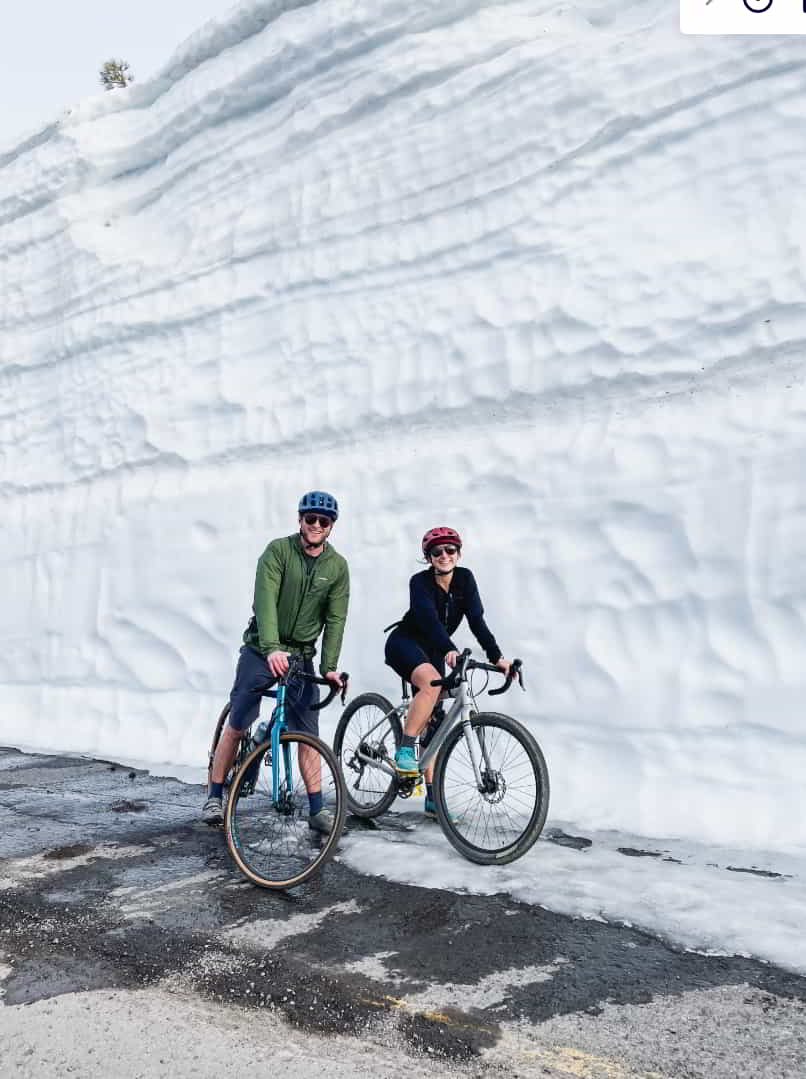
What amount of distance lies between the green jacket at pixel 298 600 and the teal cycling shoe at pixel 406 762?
58 cm

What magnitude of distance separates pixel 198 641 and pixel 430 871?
4.97 meters

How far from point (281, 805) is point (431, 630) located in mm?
1229

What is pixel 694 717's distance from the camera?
5512mm

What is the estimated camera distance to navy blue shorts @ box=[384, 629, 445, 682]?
505 cm

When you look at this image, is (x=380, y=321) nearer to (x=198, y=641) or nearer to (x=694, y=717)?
(x=198, y=641)

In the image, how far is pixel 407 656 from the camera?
509 centimetres

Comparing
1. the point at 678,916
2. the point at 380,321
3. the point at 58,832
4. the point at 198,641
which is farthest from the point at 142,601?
the point at 678,916

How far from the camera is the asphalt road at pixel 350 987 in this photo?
8.14 feet

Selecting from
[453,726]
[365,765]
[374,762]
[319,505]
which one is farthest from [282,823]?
[319,505]

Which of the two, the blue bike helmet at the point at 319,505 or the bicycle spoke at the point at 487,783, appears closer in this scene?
the bicycle spoke at the point at 487,783

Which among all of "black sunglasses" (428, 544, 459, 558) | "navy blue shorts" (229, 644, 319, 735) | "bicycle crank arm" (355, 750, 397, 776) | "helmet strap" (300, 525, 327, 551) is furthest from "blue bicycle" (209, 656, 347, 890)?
"black sunglasses" (428, 544, 459, 558)

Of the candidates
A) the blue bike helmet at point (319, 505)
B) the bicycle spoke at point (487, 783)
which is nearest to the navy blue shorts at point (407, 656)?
the bicycle spoke at point (487, 783)

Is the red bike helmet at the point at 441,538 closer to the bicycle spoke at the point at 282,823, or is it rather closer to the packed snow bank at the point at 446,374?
the bicycle spoke at the point at 282,823

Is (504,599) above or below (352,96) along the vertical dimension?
below
